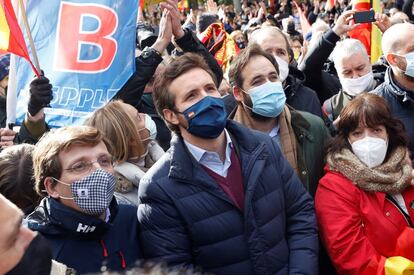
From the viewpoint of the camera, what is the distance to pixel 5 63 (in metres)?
4.52

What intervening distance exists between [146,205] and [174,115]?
456 mm

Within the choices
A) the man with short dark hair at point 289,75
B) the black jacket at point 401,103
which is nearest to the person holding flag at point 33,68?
the man with short dark hair at point 289,75

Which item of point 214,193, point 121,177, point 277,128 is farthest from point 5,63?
point 214,193

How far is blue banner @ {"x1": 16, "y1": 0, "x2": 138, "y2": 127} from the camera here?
3.45m

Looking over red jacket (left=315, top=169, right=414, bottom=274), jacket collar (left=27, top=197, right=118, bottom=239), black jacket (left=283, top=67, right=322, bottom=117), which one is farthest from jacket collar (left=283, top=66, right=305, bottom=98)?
jacket collar (left=27, top=197, right=118, bottom=239)

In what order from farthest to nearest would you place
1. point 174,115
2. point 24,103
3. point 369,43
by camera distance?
point 369,43 → point 24,103 → point 174,115

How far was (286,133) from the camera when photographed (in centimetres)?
309

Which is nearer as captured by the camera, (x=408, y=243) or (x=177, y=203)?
(x=177, y=203)

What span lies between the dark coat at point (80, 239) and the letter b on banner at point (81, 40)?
1.23 metres

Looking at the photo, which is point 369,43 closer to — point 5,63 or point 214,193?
point 5,63

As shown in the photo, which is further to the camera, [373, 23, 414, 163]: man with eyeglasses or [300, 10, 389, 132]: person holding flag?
[300, 10, 389, 132]: person holding flag

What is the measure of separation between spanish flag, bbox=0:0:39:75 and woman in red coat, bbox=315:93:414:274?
74.0 inches

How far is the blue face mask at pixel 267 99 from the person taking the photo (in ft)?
10.2

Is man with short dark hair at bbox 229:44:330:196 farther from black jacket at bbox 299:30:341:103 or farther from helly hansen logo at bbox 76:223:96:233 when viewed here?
helly hansen logo at bbox 76:223:96:233
